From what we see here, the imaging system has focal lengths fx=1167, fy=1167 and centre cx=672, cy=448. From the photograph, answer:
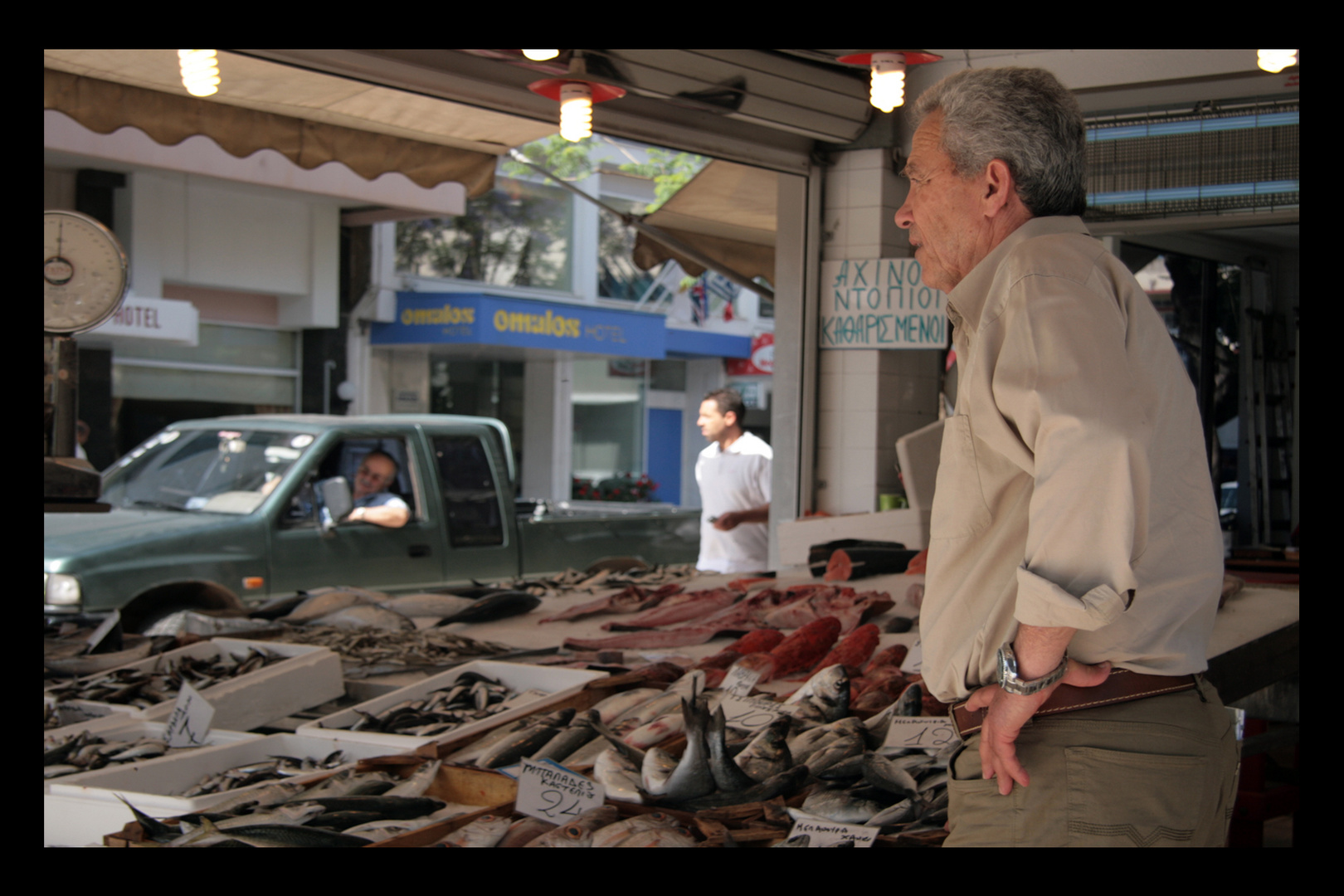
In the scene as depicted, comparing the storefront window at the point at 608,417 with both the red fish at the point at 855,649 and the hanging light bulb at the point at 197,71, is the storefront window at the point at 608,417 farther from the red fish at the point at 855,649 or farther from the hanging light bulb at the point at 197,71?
the red fish at the point at 855,649

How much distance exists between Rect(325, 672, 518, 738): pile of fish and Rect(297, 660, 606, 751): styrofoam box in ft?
0.07

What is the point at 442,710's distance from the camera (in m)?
3.56

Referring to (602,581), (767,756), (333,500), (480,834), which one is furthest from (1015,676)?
(333,500)

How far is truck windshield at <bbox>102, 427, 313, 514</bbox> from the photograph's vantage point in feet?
22.9

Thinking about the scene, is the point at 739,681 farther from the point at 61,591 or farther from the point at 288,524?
the point at 288,524

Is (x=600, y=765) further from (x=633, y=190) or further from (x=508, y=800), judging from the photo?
(x=633, y=190)

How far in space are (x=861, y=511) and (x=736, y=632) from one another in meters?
2.34

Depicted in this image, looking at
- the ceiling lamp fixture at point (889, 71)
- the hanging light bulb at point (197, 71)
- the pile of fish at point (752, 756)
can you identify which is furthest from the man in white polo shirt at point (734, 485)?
the pile of fish at point (752, 756)

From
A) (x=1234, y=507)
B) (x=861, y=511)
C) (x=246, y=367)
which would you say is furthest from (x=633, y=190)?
(x=861, y=511)

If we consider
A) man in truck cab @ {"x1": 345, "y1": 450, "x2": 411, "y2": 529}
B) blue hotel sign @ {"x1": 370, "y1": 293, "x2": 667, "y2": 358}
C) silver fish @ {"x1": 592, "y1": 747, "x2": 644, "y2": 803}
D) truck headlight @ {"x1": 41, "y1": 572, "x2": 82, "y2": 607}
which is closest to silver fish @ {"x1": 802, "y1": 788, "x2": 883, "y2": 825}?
silver fish @ {"x1": 592, "y1": 747, "x2": 644, "y2": 803}

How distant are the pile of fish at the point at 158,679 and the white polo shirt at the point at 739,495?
3.87 metres

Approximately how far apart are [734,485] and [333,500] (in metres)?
2.50

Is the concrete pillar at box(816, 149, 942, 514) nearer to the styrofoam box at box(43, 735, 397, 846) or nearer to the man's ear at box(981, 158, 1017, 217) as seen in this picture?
the styrofoam box at box(43, 735, 397, 846)

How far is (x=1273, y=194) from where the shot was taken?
621cm
